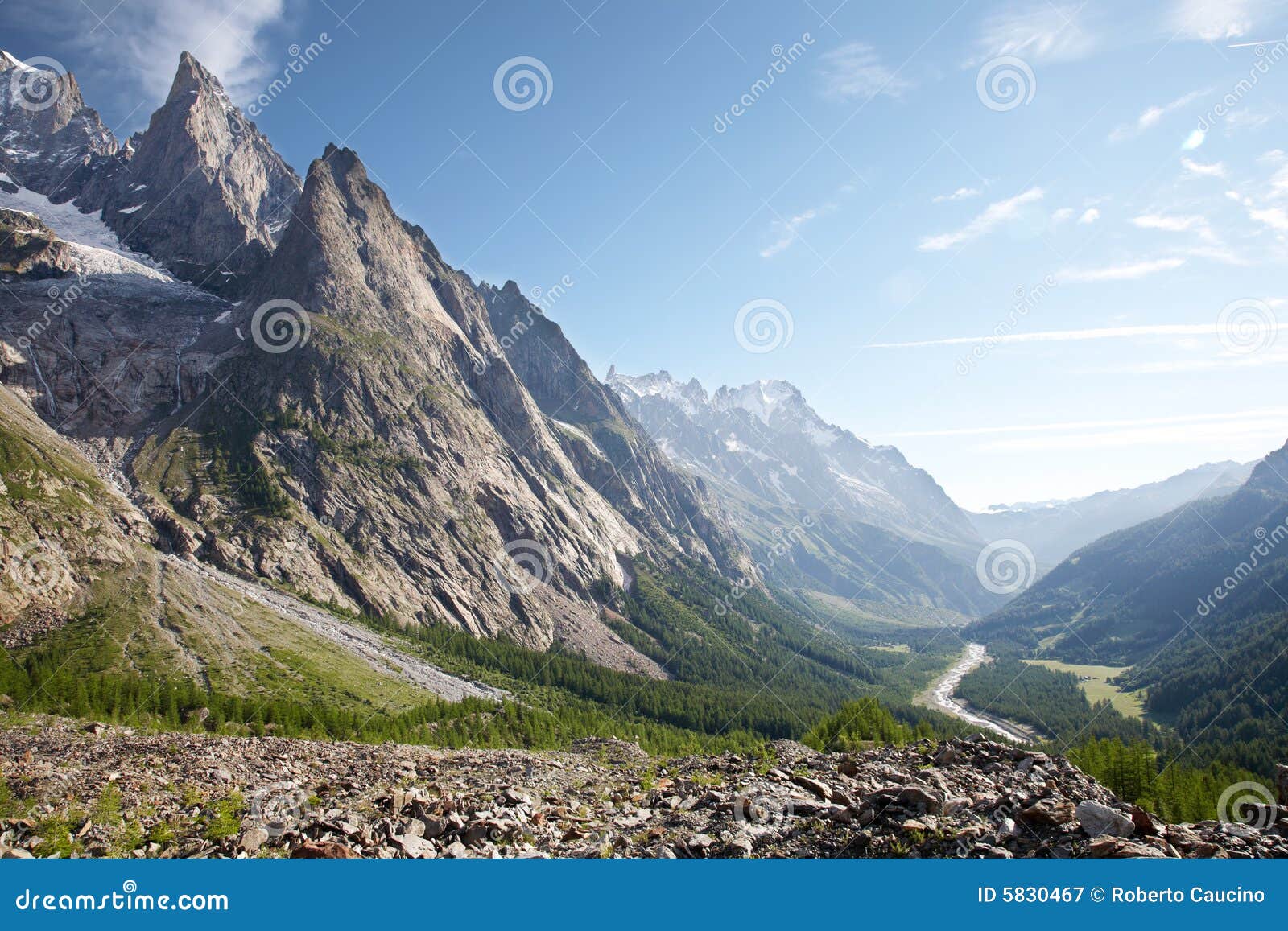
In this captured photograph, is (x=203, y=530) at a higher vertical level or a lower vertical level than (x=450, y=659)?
higher

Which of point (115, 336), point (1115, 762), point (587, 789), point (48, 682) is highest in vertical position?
point (115, 336)

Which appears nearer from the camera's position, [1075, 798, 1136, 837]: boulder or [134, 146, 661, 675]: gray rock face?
[1075, 798, 1136, 837]: boulder

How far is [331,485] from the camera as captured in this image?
538 ft

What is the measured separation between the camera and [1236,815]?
22344 millimetres

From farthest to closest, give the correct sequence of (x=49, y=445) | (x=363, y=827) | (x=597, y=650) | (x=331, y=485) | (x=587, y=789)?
(x=597, y=650) < (x=331, y=485) < (x=49, y=445) < (x=587, y=789) < (x=363, y=827)

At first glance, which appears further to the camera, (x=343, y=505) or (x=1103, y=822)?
(x=343, y=505)

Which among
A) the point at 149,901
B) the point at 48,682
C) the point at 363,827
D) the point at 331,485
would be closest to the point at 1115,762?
the point at 363,827

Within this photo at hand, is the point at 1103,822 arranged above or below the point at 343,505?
below

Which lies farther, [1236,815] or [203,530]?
[203,530]

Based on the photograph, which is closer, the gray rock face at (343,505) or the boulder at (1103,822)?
the boulder at (1103,822)

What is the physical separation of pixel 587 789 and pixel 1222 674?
254m

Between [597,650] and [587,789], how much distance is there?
158 m

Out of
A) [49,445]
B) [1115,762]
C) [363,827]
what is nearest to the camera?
[363,827]

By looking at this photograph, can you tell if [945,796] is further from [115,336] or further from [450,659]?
[115,336]
